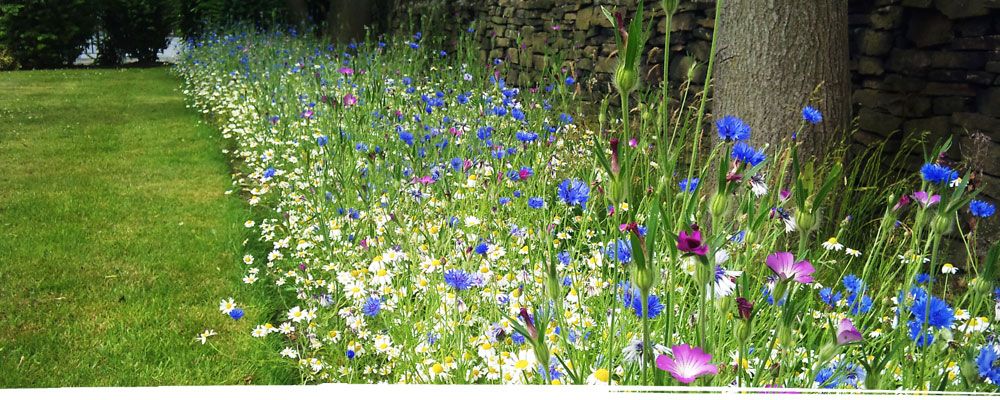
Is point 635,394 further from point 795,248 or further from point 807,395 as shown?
point 795,248

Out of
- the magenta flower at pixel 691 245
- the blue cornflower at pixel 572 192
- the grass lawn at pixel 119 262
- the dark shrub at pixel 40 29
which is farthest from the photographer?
the dark shrub at pixel 40 29

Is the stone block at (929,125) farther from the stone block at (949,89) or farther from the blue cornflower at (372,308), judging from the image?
the blue cornflower at (372,308)

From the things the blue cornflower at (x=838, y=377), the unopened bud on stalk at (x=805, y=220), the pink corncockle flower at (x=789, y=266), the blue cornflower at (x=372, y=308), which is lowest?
the blue cornflower at (x=372, y=308)

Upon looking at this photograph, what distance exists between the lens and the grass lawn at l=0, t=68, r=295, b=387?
2031mm

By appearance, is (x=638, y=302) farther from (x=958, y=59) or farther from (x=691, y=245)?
(x=958, y=59)

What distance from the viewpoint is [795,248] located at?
2.72m

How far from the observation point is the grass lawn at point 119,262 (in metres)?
2.03

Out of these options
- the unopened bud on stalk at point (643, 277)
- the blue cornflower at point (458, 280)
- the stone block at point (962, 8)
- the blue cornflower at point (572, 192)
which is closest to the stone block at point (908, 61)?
the stone block at point (962, 8)

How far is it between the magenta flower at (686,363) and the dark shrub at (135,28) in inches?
417

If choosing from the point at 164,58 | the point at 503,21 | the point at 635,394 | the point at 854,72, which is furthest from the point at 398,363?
the point at 164,58

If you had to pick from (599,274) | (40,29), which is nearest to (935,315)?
(599,274)

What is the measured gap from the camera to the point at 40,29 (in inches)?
336

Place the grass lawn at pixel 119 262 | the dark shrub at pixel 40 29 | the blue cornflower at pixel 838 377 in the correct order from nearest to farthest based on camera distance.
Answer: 1. the blue cornflower at pixel 838 377
2. the grass lawn at pixel 119 262
3. the dark shrub at pixel 40 29

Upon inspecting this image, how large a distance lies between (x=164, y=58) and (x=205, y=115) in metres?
6.38
